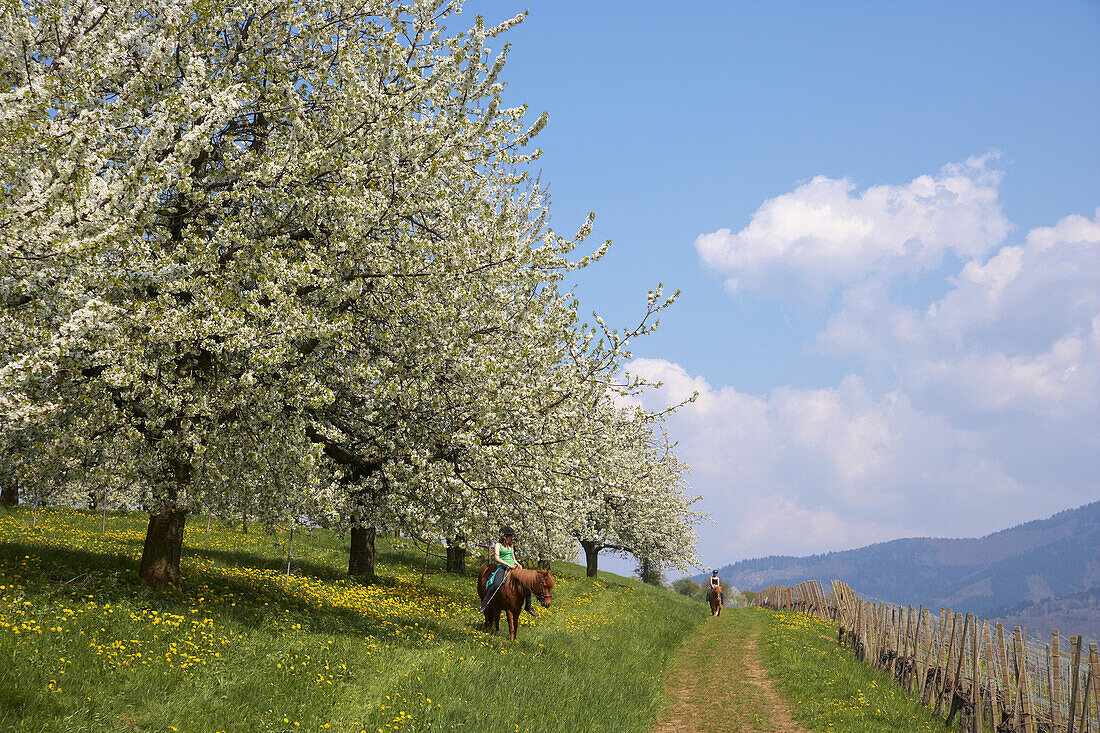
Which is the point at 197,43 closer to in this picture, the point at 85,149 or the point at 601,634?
the point at 85,149

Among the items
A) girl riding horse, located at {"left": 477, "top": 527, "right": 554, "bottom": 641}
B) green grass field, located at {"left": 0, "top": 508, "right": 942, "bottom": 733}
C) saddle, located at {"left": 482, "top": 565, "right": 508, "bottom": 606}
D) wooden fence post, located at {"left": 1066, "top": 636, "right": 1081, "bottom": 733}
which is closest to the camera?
green grass field, located at {"left": 0, "top": 508, "right": 942, "bottom": 733}

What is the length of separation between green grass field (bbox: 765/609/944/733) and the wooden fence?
28.2 inches

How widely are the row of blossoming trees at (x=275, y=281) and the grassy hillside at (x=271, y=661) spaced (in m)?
2.10

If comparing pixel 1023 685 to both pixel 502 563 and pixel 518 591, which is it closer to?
pixel 518 591

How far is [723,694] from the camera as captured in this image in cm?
1891

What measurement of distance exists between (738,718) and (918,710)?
497 cm

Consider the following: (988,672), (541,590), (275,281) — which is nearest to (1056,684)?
(988,672)

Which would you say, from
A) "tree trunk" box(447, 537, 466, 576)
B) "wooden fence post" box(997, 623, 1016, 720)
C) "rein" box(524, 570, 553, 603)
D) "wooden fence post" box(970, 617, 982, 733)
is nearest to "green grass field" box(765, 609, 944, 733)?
"wooden fence post" box(970, 617, 982, 733)

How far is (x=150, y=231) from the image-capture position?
43.1 feet

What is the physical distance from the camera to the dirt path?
15810 millimetres

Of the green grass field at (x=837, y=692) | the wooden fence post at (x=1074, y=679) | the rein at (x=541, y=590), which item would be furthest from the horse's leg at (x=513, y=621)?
the wooden fence post at (x=1074, y=679)

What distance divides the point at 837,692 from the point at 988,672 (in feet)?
12.2

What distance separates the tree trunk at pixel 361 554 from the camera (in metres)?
26.8

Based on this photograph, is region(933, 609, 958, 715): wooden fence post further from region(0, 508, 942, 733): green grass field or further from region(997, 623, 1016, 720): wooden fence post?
region(997, 623, 1016, 720): wooden fence post
